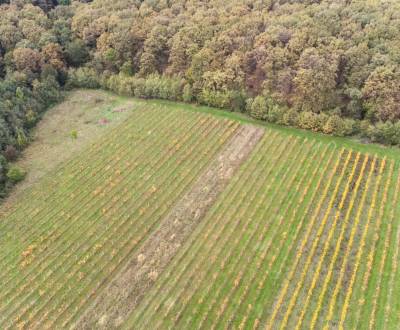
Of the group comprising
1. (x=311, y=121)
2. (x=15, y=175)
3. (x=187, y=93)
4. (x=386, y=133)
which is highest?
(x=187, y=93)

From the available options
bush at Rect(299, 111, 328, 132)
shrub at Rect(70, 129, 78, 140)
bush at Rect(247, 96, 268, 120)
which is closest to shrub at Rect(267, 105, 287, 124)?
bush at Rect(247, 96, 268, 120)

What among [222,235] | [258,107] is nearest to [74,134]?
[258,107]

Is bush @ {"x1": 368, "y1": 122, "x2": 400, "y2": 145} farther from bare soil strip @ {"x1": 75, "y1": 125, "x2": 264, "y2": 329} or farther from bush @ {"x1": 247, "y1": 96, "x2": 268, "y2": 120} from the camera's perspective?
bare soil strip @ {"x1": 75, "y1": 125, "x2": 264, "y2": 329}

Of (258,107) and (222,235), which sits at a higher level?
(258,107)

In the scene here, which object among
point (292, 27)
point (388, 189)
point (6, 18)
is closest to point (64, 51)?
point (6, 18)

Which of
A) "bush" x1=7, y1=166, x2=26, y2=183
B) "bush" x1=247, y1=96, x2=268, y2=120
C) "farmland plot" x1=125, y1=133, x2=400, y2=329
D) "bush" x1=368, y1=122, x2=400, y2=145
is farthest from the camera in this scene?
"bush" x1=247, y1=96, x2=268, y2=120

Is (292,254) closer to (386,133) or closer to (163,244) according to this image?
(163,244)

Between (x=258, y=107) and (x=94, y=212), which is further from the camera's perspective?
(x=258, y=107)
